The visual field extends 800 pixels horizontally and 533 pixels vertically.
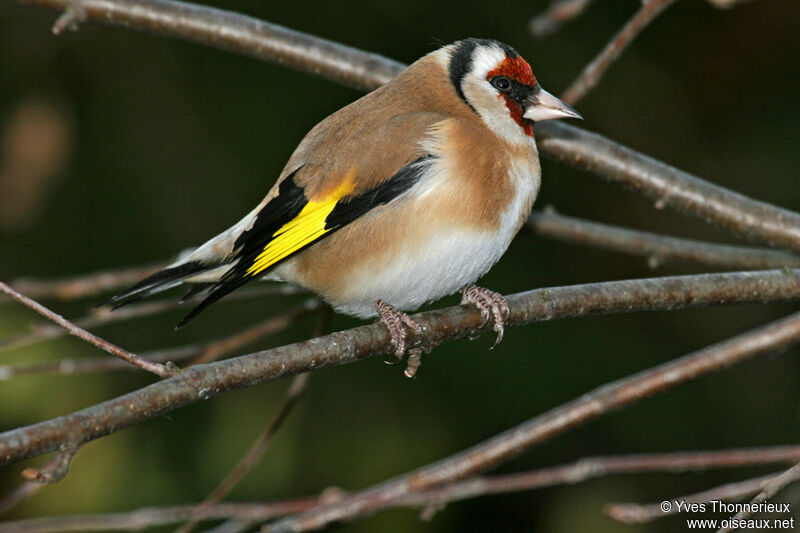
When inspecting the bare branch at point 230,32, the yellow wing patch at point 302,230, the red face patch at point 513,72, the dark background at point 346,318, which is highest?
the bare branch at point 230,32

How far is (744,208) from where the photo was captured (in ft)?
14.0

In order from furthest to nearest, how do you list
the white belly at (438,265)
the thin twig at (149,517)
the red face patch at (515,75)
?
the red face patch at (515,75)
the white belly at (438,265)
the thin twig at (149,517)

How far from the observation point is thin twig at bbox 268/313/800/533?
299 centimetres

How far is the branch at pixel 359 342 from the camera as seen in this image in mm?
2385

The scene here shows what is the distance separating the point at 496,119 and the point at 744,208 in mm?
1117

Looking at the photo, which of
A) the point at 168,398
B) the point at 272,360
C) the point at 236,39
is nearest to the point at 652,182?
the point at 236,39

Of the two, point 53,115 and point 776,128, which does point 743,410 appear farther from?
point 53,115

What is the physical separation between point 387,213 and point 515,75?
0.91 m

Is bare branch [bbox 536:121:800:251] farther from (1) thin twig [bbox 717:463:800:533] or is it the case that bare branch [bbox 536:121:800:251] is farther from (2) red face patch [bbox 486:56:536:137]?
(1) thin twig [bbox 717:463:800:533]

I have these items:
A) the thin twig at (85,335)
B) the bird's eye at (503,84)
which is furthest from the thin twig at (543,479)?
the bird's eye at (503,84)

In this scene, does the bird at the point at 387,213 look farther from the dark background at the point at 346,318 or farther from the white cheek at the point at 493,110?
the dark background at the point at 346,318

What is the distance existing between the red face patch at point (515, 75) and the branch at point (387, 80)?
342 millimetres

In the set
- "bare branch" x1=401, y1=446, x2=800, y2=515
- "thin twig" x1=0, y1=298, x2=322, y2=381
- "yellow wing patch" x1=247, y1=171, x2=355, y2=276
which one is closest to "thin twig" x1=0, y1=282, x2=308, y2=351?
"thin twig" x1=0, y1=298, x2=322, y2=381

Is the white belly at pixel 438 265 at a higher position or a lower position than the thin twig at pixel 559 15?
lower
